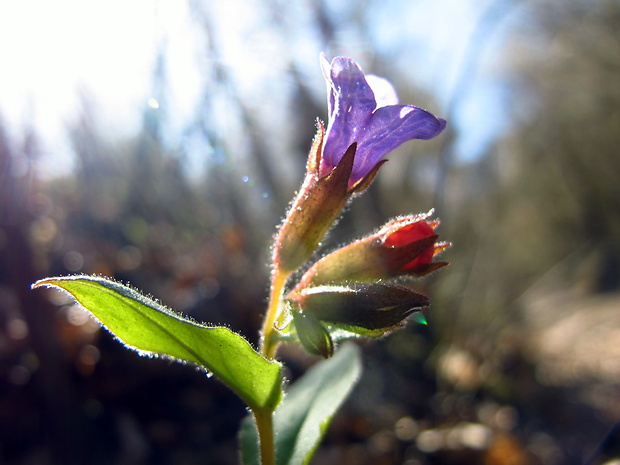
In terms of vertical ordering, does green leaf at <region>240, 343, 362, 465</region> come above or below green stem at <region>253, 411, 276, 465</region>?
below

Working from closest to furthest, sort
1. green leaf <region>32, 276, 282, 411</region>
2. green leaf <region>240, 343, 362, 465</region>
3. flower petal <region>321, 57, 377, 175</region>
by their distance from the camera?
green leaf <region>32, 276, 282, 411</region> → flower petal <region>321, 57, 377, 175</region> → green leaf <region>240, 343, 362, 465</region>

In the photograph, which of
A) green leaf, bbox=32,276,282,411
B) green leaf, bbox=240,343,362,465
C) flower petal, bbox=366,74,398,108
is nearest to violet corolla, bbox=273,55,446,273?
flower petal, bbox=366,74,398,108

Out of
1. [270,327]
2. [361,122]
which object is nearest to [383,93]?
[361,122]

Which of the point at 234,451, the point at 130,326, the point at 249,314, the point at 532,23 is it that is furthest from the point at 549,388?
the point at 532,23

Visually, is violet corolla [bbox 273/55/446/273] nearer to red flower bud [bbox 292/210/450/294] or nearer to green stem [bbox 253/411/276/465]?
red flower bud [bbox 292/210/450/294]

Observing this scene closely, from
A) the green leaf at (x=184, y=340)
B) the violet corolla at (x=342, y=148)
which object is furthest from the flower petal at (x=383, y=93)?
the green leaf at (x=184, y=340)

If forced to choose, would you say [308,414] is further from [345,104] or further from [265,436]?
[345,104]
